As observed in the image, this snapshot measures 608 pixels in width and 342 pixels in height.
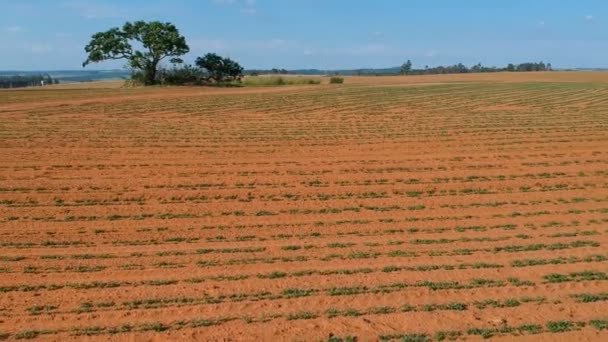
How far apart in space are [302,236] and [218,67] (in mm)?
59282

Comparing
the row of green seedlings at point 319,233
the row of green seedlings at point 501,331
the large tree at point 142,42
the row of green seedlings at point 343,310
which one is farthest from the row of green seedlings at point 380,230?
the large tree at point 142,42

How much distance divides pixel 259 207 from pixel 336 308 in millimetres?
5086

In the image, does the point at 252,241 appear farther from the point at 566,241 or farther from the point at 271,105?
the point at 271,105

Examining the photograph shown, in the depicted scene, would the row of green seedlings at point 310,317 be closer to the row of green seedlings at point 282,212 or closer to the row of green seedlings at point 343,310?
the row of green seedlings at point 343,310

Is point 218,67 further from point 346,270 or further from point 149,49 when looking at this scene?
point 346,270

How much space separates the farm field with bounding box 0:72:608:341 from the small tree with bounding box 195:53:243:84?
46503mm

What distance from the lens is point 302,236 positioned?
395 inches

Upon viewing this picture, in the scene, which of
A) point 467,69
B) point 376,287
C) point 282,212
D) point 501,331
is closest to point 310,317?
point 376,287

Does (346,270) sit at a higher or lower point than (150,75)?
lower

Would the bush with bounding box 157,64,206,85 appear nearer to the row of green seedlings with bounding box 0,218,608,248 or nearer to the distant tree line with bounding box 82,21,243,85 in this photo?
the distant tree line with bounding box 82,21,243,85

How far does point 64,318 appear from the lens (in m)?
6.75

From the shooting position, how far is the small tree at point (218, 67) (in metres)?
66.8

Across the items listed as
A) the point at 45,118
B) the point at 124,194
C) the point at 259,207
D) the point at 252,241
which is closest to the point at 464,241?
the point at 252,241

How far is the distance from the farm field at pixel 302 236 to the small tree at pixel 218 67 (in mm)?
46503
